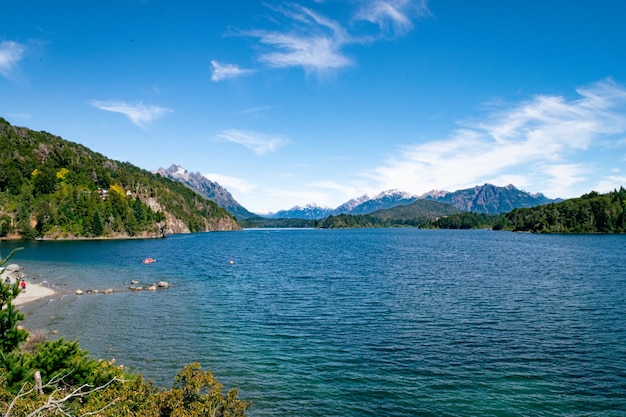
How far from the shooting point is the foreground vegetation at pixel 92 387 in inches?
630

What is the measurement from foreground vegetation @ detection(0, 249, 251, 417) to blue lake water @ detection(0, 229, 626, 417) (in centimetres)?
927

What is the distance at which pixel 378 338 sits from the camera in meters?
40.2

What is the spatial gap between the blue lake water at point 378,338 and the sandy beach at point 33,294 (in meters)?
2.65

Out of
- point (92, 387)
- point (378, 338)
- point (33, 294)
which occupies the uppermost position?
point (92, 387)

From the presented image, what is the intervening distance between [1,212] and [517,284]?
220 meters

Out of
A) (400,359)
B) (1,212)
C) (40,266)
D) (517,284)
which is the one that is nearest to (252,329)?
(400,359)

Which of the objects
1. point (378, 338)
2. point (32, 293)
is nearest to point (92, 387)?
point (378, 338)

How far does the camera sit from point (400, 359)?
3431 centimetres

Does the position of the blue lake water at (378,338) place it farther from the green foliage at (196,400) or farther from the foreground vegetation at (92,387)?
the foreground vegetation at (92,387)

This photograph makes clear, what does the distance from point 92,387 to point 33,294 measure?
54.8m

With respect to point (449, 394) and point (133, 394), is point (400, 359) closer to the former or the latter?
point (449, 394)

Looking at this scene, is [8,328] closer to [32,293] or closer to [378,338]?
[378,338]

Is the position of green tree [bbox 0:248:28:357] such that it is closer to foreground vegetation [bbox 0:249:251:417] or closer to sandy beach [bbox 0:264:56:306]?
foreground vegetation [bbox 0:249:251:417]

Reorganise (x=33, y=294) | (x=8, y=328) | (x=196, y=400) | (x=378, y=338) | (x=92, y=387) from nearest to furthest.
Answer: (x=196, y=400) < (x=92, y=387) < (x=8, y=328) < (x=378, y=338) < (x=33, y=294)
